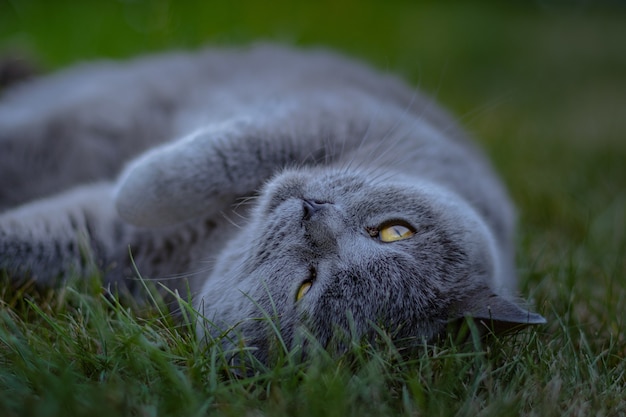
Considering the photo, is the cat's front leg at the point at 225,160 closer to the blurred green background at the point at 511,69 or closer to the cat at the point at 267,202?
the cat at the point at 267,202

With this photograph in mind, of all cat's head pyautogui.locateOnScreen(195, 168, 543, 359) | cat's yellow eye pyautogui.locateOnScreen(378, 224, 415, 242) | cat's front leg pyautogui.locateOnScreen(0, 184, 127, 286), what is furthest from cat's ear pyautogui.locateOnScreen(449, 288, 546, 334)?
cat's front leg pyautogui.locateOnScreen(0, 184, 127, 286)

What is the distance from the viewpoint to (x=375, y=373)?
114 centimetres

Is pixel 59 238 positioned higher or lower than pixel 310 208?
lower

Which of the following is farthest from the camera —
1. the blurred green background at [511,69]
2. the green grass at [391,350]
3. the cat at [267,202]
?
the blurred green background at [511,69]

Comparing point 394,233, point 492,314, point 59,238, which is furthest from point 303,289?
point 59,238

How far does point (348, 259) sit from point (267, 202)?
28cm

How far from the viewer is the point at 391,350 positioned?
1.20m

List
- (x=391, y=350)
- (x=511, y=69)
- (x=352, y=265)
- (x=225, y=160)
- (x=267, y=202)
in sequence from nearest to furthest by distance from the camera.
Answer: (x=391, y=350) → (x=352, y=265) → (x=267, y=202) → (x=225, y=160) → (x=511, y=69)

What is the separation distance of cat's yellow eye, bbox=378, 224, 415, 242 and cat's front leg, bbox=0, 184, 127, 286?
70 cm

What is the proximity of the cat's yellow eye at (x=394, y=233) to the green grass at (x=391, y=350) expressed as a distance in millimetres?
266

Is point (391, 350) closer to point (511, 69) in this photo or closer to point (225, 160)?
point (225, 160)

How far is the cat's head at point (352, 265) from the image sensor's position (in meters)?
1.31

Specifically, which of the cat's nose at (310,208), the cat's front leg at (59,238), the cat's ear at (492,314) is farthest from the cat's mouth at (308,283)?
the cat's front leg at (59,238)

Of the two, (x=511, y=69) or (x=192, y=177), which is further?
(x=511, y=69)
